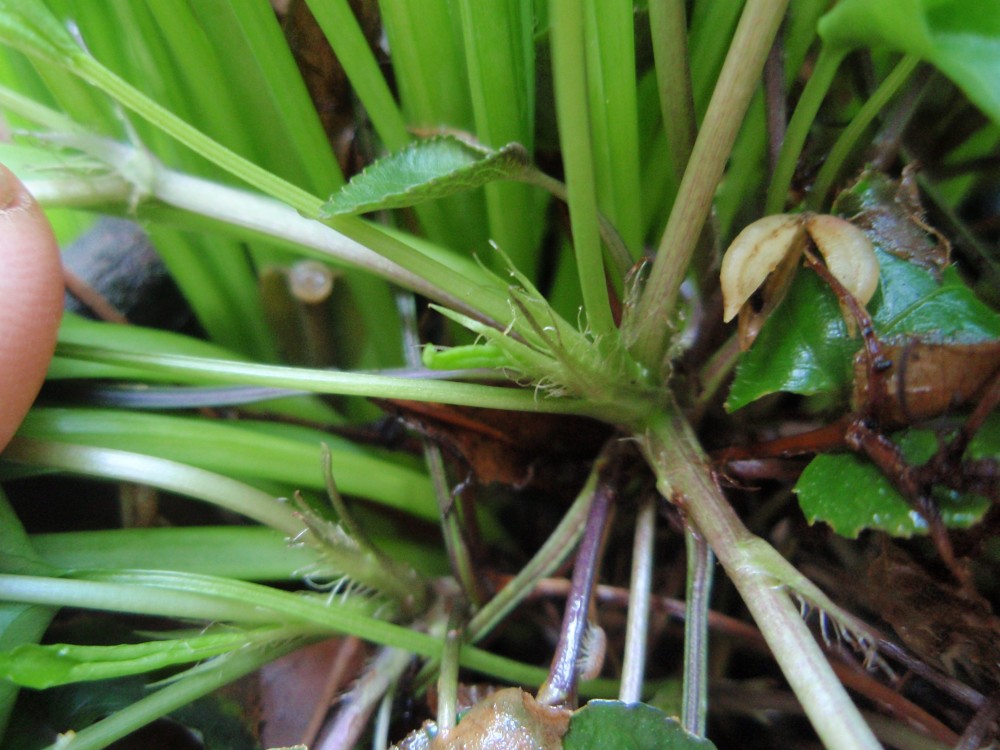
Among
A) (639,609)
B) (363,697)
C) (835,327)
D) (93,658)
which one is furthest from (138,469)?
(835,327)

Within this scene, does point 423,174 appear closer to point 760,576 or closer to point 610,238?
point 610,238

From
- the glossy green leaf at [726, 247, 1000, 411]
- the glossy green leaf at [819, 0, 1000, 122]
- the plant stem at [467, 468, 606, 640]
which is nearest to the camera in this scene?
the glossy green leaf at [819, 0, 1000, 122]

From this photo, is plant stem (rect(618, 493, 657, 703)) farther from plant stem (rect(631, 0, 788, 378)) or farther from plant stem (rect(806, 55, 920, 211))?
plant stem (rect(806, 55, 920, 211))

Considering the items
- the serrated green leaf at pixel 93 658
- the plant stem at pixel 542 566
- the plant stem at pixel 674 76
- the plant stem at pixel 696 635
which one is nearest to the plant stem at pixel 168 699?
the serrated green leaf at pixel 93 658

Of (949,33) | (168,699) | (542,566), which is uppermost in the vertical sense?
(949,33)

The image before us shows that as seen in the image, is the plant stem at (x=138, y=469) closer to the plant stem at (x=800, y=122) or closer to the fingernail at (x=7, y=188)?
the fingernail at (x=7, y=188)

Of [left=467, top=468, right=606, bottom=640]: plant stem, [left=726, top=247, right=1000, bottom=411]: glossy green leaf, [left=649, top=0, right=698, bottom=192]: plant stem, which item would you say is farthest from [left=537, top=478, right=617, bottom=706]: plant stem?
[left=649, top=0, right=698, bottom=192]: plant stem

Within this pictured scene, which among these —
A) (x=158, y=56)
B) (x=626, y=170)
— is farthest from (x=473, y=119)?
(x=158, y=56)

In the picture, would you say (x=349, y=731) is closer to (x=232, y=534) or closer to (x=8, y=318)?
(x=232, y=534)
